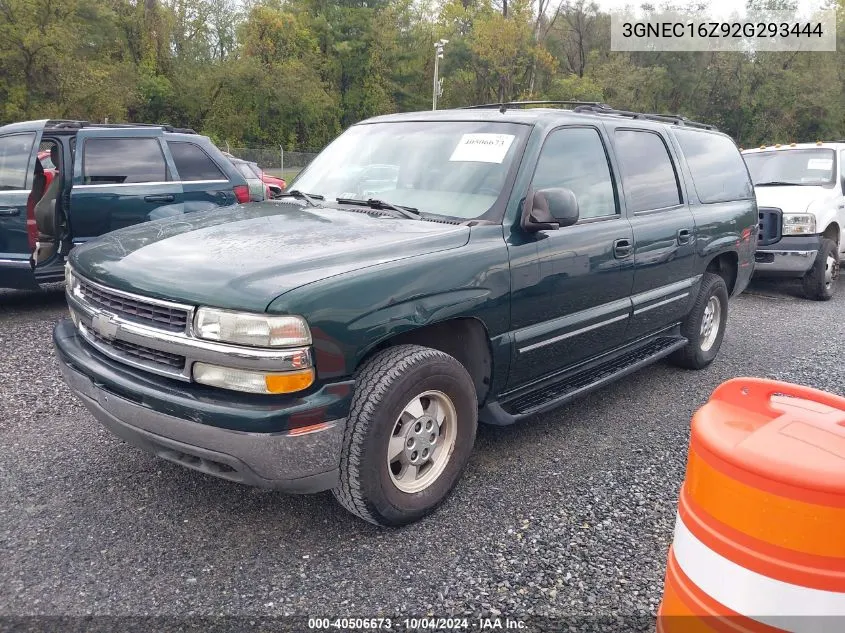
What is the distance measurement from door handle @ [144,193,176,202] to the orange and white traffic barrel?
6343 millimetres

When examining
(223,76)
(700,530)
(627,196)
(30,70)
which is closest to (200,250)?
(700,530)

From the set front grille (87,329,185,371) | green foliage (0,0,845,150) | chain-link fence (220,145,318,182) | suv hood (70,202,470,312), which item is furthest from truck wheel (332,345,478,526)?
green foliage (0,0,845,150)

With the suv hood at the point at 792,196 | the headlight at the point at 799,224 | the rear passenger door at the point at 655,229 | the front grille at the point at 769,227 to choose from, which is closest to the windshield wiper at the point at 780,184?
the suv hood at the point at 792,196

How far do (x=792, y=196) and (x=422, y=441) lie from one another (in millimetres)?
7483

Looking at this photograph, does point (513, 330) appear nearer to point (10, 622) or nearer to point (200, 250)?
point (200, 250)

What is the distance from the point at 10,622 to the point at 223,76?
141 ft

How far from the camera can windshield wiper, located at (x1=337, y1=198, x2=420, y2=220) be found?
11.3 feet

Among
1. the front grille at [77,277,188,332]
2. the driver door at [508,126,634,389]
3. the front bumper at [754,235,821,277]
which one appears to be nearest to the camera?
the front grille at [77,277,188,332]

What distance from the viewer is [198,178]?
7453mm

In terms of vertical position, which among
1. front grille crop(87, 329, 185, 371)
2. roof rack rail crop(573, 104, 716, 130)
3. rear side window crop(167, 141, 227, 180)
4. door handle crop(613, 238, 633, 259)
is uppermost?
roof rack rail crop(573, 104, 716, 130)

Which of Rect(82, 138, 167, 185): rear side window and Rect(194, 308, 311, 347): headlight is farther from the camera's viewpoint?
Rect(82, 138, 167, 185): rear side window

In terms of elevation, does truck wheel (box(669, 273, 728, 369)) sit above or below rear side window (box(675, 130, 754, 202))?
below

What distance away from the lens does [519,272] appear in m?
3.34

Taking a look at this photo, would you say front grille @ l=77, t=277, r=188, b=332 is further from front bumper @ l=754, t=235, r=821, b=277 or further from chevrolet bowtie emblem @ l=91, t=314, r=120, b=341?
front bumper @ l=754, t=235, r=821, b=277
